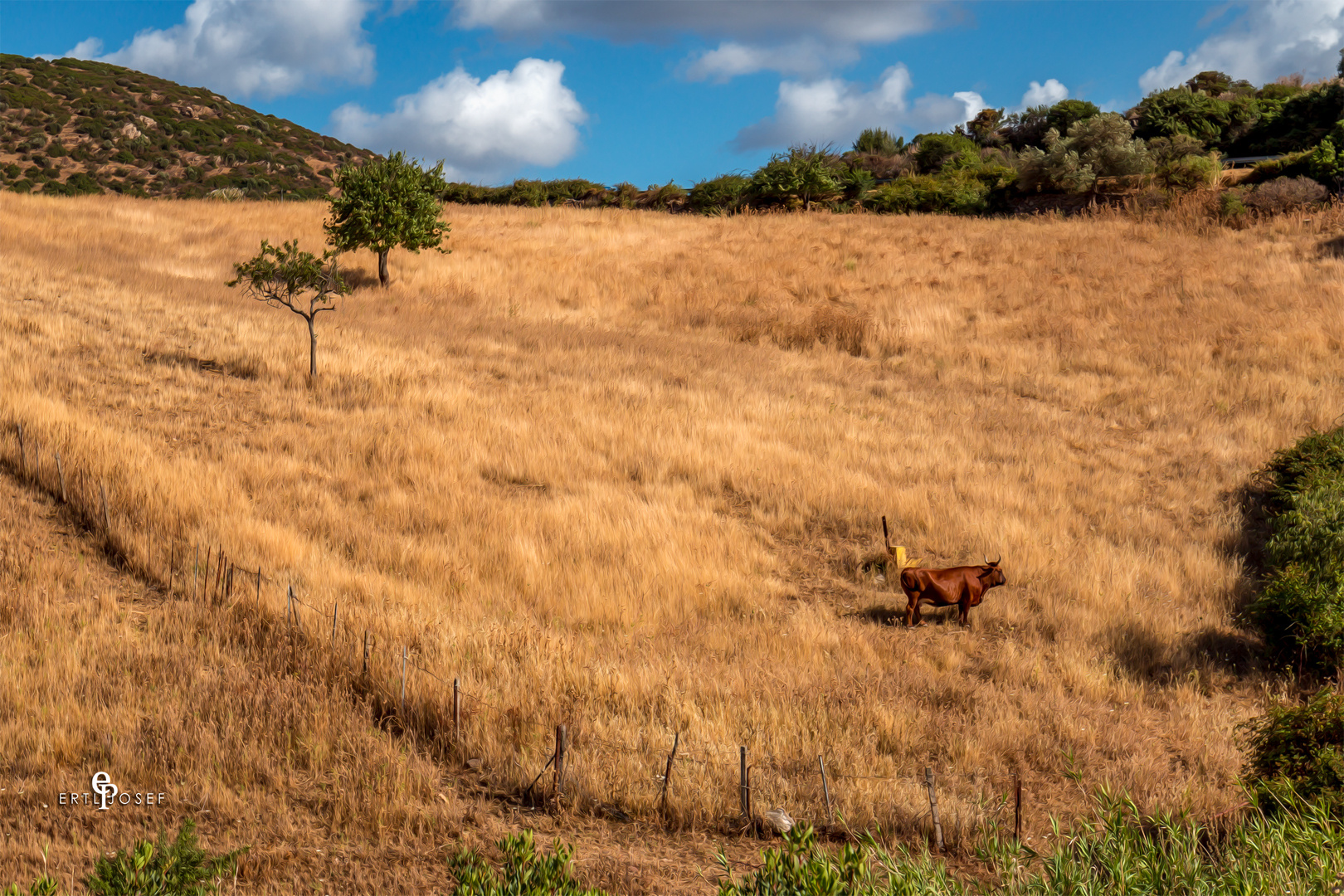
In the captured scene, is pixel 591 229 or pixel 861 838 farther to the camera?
pixel 591 229

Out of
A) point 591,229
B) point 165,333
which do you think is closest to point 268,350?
point 165,333

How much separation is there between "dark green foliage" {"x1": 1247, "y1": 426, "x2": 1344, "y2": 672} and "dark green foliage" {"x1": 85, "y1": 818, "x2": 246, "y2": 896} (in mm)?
8717

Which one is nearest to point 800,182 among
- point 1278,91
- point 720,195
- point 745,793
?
point 720,195

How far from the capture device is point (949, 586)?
27.3 ft

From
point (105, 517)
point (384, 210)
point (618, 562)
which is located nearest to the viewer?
point (105, 517)

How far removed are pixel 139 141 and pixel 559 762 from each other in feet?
273

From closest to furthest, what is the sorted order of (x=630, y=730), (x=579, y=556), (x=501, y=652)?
(x=630, y=730)
(x=501, y=652)
(x=579, y=556)

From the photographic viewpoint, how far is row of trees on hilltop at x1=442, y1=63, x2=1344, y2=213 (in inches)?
1237

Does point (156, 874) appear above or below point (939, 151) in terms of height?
below

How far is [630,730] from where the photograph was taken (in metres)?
5.87

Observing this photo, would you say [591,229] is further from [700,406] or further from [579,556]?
[579,556]

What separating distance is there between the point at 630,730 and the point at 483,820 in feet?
3.98

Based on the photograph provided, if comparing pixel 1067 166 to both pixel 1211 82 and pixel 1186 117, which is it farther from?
pixel 1211 82

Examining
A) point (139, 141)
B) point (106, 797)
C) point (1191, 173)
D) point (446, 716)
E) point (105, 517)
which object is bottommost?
point (106, 797)
